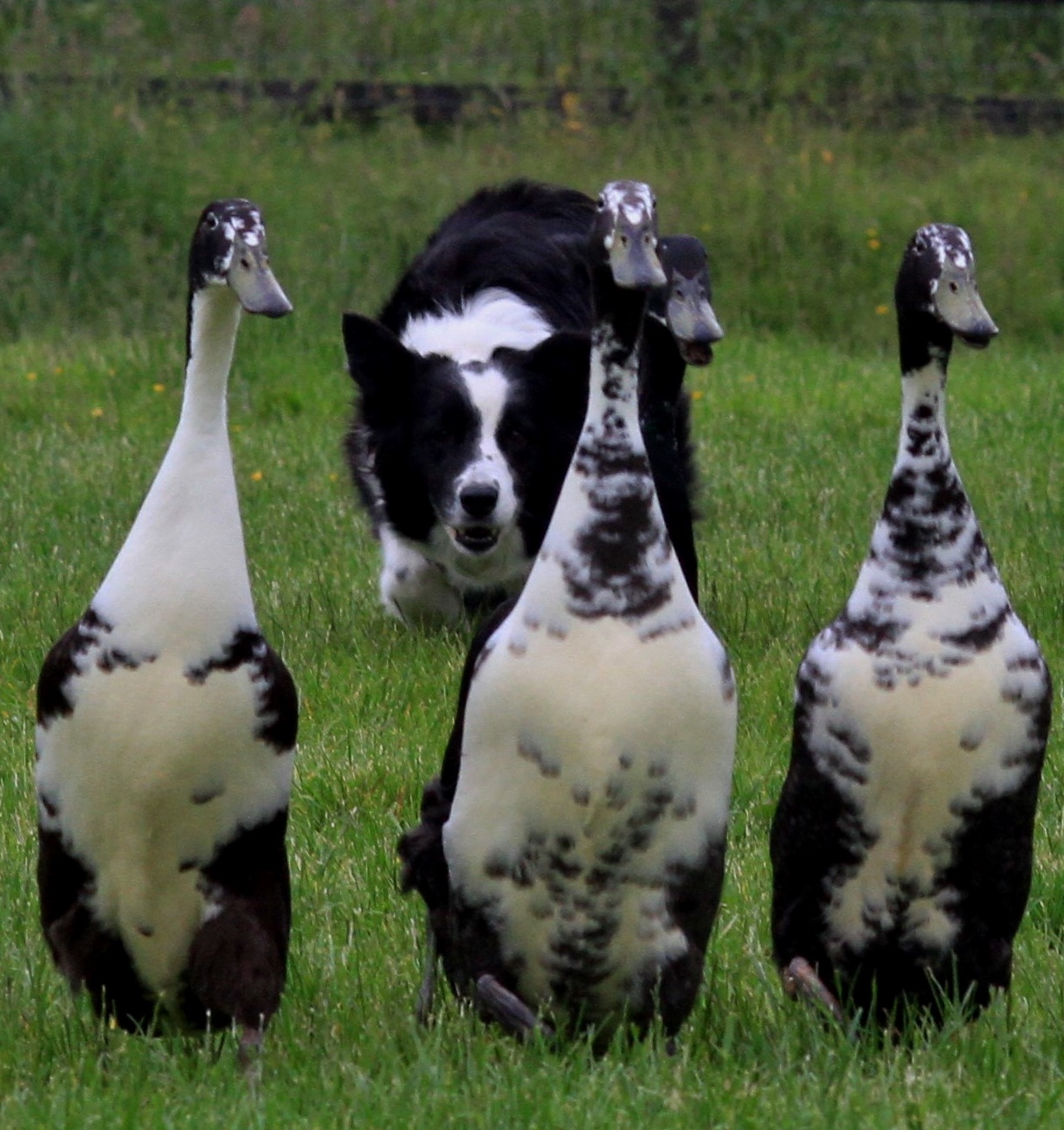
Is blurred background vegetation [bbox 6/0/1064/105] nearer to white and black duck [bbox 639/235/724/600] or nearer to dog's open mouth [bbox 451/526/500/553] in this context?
dog's open mouth [bbox 451/526/500/553]

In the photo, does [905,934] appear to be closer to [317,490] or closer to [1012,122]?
[317,490]

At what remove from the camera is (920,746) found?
3.33 m

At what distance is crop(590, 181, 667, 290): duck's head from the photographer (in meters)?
3.29

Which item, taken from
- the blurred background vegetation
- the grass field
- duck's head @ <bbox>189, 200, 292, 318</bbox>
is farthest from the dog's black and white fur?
the blurred background vegetation

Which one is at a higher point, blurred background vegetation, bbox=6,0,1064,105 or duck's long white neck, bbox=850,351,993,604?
blurred background vegetation, bbox=6,0,1064,105

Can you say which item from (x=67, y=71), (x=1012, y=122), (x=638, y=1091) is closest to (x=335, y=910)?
(x=638, y=1091)

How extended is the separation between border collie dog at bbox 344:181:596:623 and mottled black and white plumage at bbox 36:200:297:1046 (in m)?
2.81

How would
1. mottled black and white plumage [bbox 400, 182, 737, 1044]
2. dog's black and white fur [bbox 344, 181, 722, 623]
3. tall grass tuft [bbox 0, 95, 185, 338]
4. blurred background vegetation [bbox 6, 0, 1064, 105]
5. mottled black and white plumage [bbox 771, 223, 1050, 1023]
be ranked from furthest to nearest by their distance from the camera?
1. blurred background vegetation [bbox 6, 0, 1064, 105]
2. tall grass tuft [bbox 0, 95, 185, 338]
3. dog's black and white fur [bbox 344, 181, 722, 623]
4. mottled black and white plumage [bbox 771, 223, 1050, 1023]
5. mottled black and white plumage [bbox 400, 182, 737, 1044]

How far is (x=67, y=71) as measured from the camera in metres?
13.1

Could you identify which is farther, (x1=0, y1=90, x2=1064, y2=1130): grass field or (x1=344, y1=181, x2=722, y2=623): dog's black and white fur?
(x1=344, y1=181, x2=722, y2=623): dog's black and white fur

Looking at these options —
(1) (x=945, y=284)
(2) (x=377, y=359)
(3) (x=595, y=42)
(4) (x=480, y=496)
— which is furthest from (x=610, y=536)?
(3) (x=595, y=42)

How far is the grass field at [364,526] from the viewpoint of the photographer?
326 cm

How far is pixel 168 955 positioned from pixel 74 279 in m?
8.39

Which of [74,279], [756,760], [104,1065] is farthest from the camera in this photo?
[74,279]
